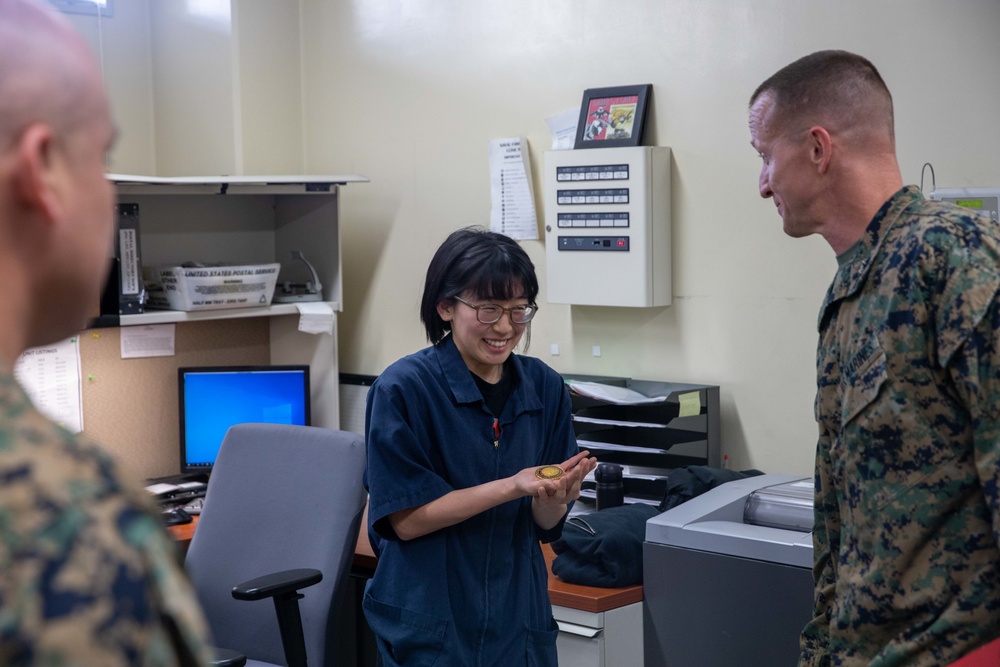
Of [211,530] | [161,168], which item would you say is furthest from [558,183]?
[161,168]

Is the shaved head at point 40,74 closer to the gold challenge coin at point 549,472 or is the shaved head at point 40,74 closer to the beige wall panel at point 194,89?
the gold challenge coin at point 549,472

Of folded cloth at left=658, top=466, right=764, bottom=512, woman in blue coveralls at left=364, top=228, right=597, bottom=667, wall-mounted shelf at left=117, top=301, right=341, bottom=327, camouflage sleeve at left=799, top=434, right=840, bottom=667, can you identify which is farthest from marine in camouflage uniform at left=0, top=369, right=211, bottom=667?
wall-mounted shelf at left=117, top=301, right=341, bottom=327

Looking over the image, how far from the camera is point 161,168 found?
13.0ft

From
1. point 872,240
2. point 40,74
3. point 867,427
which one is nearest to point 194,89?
point 872,240

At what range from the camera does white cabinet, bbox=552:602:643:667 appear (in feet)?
6.92

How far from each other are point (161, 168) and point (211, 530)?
1949mm

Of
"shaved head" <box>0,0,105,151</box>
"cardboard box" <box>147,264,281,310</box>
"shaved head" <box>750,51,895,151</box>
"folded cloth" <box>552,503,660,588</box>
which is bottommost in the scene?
"folded cloth" <box>552,503,660,588</box>

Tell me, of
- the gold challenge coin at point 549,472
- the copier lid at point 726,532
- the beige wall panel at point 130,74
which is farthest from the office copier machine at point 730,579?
the beige wall panel at point 130,74

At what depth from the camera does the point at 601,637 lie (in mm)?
2109

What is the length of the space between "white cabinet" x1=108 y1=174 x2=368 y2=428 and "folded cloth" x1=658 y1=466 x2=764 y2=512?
51.0 inches

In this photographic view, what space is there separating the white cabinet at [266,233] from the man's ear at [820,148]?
7.08 ft

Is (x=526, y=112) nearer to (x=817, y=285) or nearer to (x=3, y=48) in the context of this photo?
(x=817, y=285)

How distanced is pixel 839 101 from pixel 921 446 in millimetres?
460

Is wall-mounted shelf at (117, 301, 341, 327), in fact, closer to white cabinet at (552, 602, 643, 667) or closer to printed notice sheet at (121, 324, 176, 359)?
printed notice sheet at (121, 324, 176, 359)
